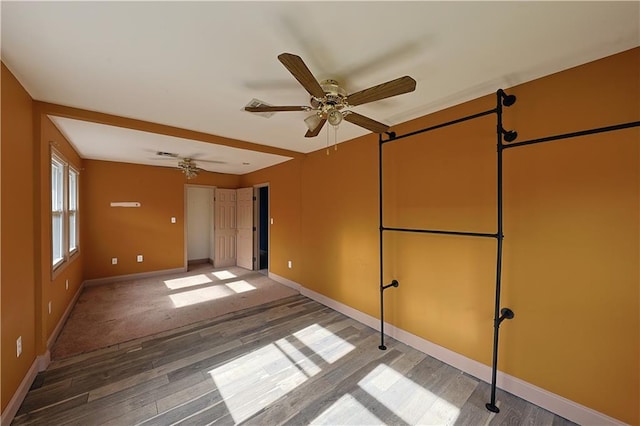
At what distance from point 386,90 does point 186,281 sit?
5.12 metres

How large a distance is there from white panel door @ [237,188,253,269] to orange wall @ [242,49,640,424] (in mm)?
3752

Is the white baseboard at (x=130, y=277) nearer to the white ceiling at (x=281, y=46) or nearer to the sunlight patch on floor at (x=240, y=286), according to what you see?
the sunlight patch on floor at (x=240, y=286)

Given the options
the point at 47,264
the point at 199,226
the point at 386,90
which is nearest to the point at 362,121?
the point at 386,90

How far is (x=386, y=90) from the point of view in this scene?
4.87ft

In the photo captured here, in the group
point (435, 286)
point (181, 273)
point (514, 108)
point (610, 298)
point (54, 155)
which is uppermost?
point (514, 108)

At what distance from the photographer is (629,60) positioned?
151cm

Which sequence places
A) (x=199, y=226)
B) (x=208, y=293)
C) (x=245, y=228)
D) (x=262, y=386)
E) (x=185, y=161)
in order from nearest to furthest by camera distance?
(x=262, y=386)
(x=208, y=293)
(x=185, y=161)
(x=245, y=228)
(x=199, y=226)

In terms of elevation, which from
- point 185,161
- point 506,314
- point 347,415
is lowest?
point 347,415

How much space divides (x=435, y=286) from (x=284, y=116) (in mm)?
2309

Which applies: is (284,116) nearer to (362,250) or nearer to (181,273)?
(362,250)

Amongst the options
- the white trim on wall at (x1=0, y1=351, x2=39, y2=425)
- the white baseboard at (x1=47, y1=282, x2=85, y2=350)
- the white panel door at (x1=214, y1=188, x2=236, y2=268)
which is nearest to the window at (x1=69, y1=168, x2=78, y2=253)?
the white baseboard at (x1=47, y1=282, x2=85, y2=350)

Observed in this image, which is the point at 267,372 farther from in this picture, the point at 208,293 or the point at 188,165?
the point at 188,165

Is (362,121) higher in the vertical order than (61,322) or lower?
higher

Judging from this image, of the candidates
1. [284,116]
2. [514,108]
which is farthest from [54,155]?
[514,108]
